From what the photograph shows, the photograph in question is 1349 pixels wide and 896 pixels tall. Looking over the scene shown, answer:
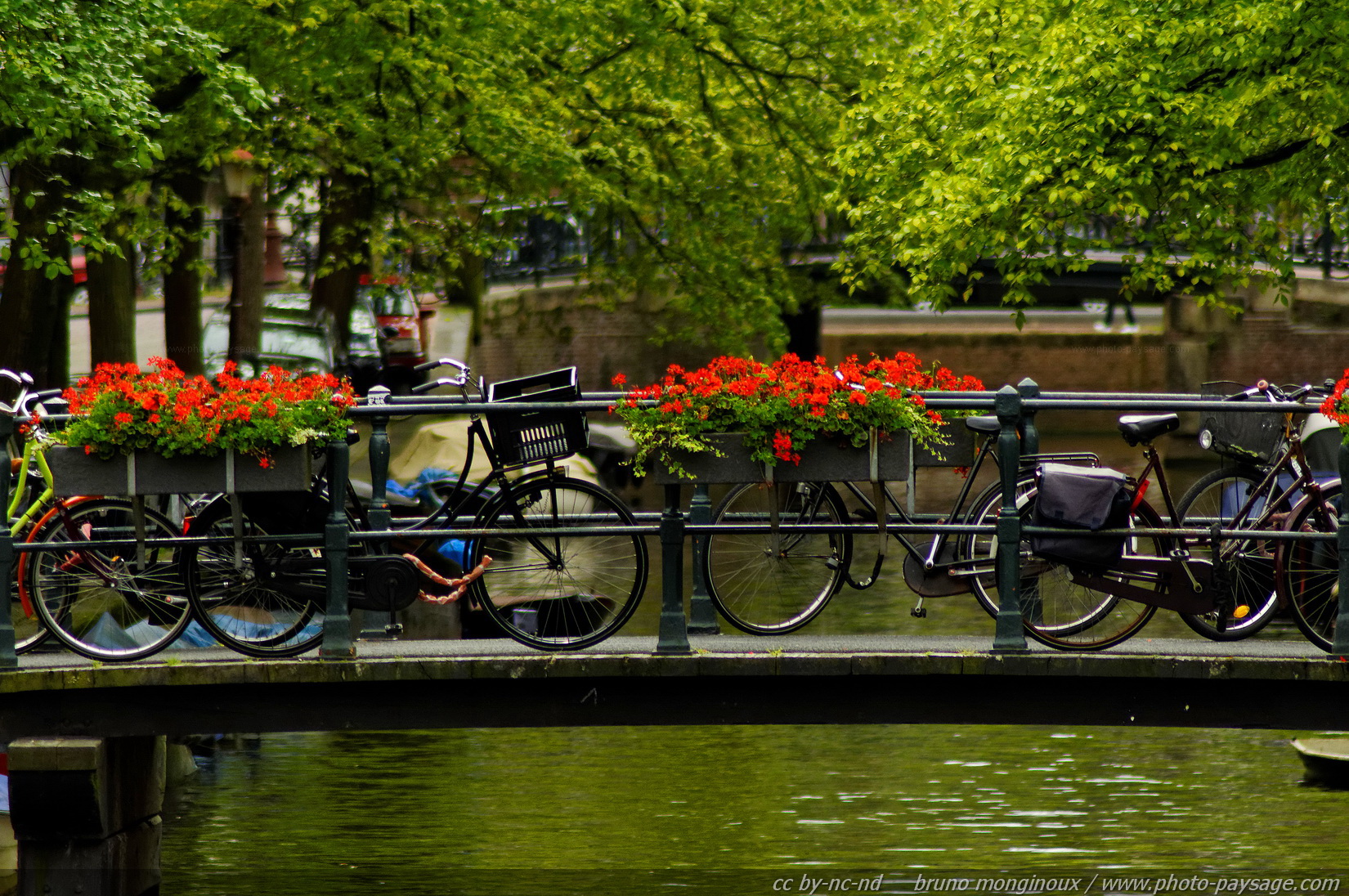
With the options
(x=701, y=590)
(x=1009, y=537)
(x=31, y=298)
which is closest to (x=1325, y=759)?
(x=1009, y=537)

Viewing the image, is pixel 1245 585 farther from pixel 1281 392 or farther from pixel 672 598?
pixel 672 598

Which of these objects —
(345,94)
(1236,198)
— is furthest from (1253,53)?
(345,94)

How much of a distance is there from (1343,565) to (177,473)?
4.58 metres

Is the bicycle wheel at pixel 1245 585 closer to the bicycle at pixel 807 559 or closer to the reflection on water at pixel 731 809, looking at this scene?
the bicycle at pixel 807 559

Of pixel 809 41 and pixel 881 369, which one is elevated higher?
pixel 809 41

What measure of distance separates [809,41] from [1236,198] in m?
5.39

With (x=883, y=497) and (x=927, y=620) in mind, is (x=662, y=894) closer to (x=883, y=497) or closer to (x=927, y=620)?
(x=883, y=497)

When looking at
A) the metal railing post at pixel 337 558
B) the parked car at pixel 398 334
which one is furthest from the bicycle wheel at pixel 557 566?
the parked car at pixel 398 334

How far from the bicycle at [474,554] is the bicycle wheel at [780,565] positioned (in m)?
0.42

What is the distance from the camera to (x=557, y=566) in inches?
321

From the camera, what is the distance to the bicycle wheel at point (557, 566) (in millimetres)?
7898

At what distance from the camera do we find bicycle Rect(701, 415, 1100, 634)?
8.04m

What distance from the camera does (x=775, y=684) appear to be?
7.84m

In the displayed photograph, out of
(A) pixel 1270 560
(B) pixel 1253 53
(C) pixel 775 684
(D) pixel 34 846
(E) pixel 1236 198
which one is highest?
(B) pixel 1253 53
